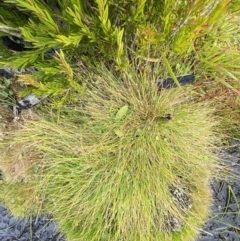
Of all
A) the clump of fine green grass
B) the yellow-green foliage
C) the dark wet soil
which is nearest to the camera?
the yellow-green foliage

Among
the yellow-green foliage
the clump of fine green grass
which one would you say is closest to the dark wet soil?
the clump of fine green grass

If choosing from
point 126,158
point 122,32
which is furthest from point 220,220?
point 122,32

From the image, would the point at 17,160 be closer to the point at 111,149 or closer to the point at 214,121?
the point at 111,149

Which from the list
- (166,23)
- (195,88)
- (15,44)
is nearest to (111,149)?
(195,88)

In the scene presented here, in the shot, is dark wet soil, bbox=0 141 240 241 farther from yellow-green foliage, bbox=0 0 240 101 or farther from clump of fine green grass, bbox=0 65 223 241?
yellow-green foliage, bbox=0 0 240 101

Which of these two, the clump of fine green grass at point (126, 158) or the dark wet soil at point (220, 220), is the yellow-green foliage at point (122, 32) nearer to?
the clump of fine green grass at point (126, 158)

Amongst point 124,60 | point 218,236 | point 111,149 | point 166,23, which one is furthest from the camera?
point 218,236

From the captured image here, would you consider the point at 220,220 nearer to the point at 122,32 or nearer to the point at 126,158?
the point at 126,158
